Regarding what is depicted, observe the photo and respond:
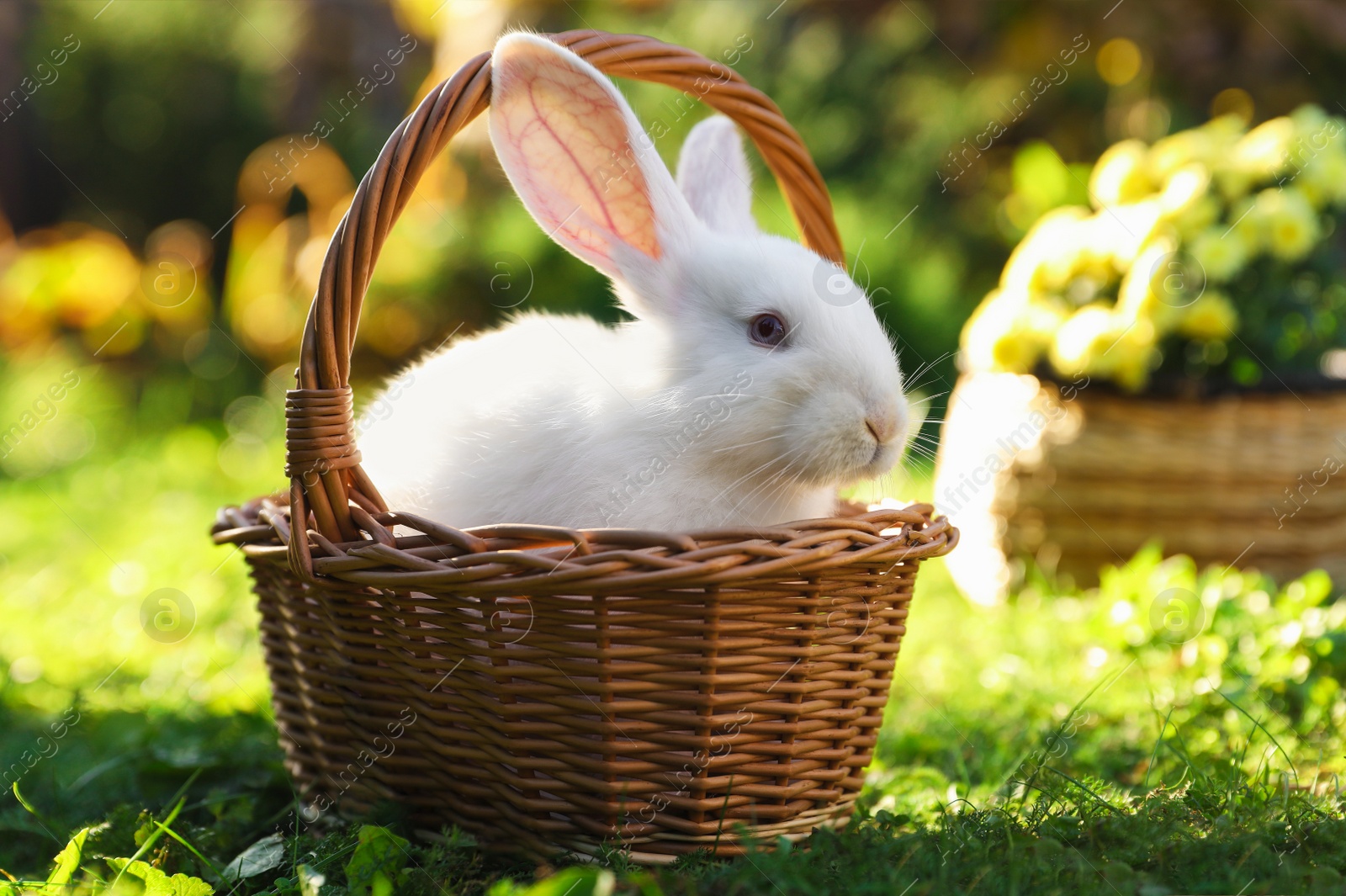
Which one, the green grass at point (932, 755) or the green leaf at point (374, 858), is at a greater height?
the green leaf at point (374, 858)

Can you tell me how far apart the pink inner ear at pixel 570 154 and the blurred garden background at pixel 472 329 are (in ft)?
2.64

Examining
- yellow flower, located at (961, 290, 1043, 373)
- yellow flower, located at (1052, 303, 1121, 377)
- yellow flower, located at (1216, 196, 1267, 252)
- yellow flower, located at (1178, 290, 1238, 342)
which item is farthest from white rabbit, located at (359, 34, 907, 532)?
yellow flower, located at (1216, 196, 1267, 252)

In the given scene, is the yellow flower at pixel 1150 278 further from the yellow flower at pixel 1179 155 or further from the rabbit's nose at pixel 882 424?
the rabbit's nose at pixel 882 424

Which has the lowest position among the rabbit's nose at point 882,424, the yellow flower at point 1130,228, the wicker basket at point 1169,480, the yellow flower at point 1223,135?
the wicker basket at point 1169,480

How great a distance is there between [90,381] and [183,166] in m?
3.33

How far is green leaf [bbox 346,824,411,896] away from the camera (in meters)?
1.61

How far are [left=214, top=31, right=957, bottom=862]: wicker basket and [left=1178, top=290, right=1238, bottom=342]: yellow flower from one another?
2128 mm

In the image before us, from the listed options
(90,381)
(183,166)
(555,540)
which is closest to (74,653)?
(555,540)

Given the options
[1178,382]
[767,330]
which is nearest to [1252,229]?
[1178,382]

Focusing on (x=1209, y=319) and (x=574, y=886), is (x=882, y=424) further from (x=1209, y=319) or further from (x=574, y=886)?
(x=1209, y=319)

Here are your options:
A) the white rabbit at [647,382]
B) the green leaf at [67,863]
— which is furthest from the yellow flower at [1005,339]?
the green leaf at [67,863]

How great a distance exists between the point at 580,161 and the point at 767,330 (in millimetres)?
484

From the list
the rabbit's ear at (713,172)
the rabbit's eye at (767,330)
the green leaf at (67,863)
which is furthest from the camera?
the rabbit's ear at (713,172)

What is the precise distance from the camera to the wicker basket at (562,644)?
5.30 feet
